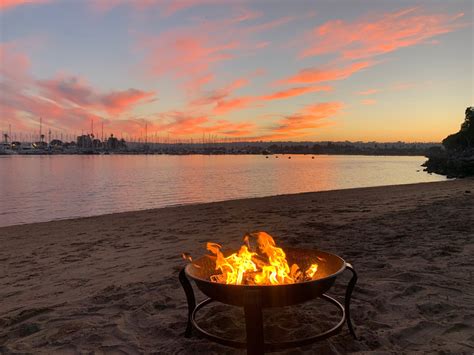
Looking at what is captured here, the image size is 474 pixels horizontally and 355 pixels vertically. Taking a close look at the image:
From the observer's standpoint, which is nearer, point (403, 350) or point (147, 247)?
point (403, 350)

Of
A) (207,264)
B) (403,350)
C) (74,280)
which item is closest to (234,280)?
(207,264)

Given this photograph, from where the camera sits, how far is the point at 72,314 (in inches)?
194

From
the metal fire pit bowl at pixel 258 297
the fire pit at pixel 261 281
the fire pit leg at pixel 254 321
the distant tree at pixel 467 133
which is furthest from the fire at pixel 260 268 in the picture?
the distant tree at pixel 467 133

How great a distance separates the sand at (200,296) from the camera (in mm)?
4137

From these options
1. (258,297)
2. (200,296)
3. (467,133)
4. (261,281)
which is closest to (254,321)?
(258,297)

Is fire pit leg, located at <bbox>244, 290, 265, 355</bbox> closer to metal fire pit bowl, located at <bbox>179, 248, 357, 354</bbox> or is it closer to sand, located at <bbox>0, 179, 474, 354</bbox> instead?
metal fire pit bowl, located at <bbox>179, 248, 357, 354</bbox>

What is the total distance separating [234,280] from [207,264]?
0.48 metres

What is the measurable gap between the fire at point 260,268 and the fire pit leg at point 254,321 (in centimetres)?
63

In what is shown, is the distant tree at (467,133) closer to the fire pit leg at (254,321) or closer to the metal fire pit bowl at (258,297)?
the metal fire pit bowl at (258,297)

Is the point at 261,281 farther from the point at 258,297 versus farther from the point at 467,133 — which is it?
the point at 467,133

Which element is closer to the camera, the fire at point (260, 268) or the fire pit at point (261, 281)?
the fire pit at point (261, 281)

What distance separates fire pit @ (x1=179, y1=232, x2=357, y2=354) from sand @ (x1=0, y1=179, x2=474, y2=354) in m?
0.50

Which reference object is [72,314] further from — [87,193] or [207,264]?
[87,193]

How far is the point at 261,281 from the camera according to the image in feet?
12.9
